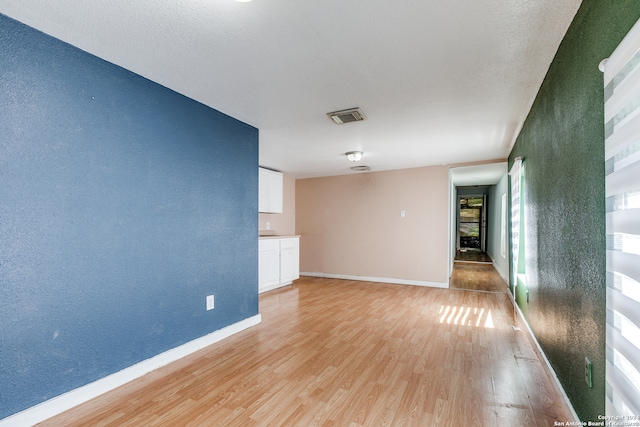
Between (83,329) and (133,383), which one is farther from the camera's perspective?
(133,383)

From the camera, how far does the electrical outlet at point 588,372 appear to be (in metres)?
1.34

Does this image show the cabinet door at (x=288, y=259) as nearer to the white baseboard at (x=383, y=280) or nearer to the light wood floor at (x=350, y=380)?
the white baseboard at (x=383, y=280)

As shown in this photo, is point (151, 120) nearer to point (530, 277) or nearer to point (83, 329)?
point (83, 329)

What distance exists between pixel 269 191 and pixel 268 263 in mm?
1358

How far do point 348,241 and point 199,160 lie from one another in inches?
156

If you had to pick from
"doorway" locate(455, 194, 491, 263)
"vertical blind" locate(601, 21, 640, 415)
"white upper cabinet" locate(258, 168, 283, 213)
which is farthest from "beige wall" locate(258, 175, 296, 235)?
"doorway" locate(455, 194, 491, 263)

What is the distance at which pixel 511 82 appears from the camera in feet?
7.36

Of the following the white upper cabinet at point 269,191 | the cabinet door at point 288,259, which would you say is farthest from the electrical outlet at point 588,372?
the white upper cabinet at point 269,191

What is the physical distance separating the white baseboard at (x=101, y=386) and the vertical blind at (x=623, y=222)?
2591mm

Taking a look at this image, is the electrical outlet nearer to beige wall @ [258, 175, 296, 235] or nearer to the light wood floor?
the light wood floor

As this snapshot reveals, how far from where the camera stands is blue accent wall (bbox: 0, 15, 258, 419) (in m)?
1.58

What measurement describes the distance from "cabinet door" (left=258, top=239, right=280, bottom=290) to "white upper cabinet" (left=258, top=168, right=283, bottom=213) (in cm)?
74

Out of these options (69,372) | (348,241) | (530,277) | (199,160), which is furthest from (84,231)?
(348,241)

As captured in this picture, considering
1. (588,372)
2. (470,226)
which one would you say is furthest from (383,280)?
(470,226)
